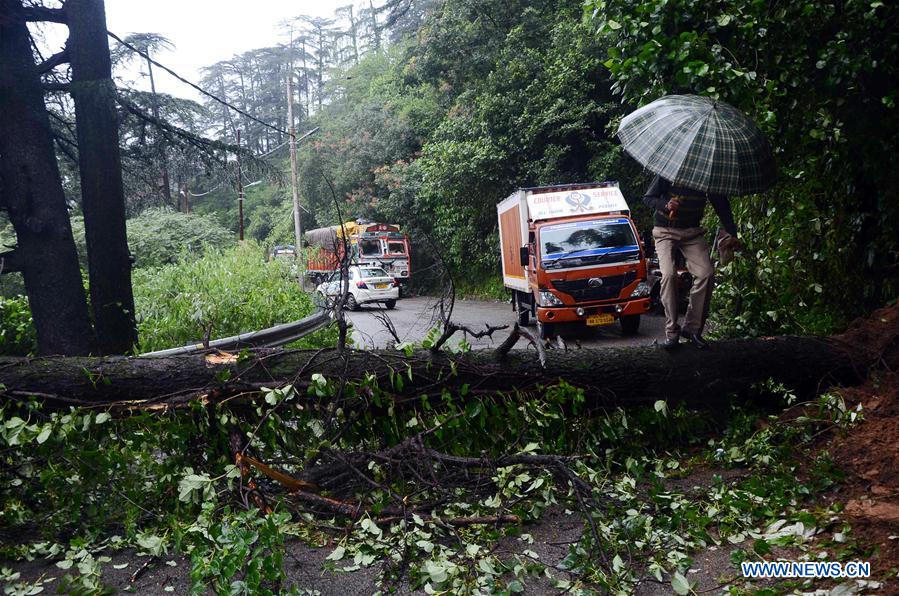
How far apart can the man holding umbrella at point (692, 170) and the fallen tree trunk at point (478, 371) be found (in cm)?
34

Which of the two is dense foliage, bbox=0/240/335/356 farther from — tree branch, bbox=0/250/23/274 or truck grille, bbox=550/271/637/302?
truck grille, bbox=550/271/637/302

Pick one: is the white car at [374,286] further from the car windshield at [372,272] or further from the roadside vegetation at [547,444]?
the roadside vegetation at [547,444]

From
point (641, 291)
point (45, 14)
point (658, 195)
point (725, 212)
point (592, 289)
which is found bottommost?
point (641, 291)

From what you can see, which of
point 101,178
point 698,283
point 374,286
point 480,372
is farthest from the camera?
point 374,286

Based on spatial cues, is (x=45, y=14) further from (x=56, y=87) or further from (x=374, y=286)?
(x=374, y=286)

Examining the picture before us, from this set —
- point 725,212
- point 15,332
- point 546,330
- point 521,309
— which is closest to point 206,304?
point 15,332

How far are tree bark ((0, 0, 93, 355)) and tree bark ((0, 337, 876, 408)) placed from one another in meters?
3.31

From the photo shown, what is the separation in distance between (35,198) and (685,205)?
6963mm

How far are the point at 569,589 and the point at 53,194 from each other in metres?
7.28

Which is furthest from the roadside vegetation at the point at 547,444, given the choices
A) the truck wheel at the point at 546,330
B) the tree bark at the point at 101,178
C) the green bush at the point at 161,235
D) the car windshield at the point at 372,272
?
the car windshield at the point at 372,272

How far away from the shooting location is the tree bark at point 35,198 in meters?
7.62

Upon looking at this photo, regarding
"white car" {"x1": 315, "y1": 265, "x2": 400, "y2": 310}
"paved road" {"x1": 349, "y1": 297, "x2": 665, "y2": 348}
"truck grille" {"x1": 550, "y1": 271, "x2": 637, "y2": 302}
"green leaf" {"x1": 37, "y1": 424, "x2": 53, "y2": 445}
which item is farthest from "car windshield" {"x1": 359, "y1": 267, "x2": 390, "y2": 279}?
"green leaf" {"x1": 37, "y1": 424, "x2": 53, "y2": 445}

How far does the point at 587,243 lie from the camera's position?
1248cm

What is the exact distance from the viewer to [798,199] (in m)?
7.49
